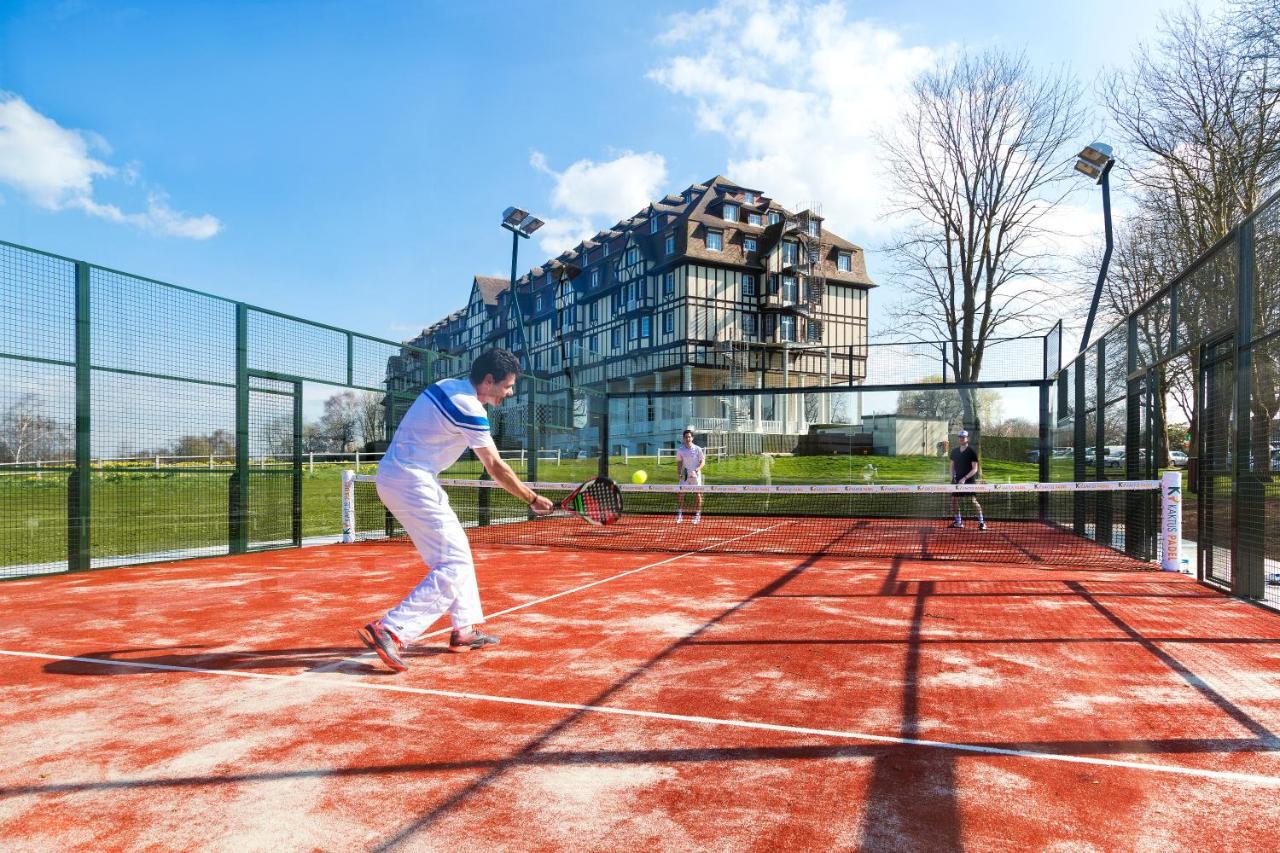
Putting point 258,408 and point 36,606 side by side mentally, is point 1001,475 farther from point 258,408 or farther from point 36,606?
point 36,606

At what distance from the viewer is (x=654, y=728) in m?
3.66

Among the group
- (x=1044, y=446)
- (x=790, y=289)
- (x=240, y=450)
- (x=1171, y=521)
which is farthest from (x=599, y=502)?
(x=790, y=289)

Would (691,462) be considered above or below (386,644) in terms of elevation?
above

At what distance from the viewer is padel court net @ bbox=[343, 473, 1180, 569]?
9984 mm

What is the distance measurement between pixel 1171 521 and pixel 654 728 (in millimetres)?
7757

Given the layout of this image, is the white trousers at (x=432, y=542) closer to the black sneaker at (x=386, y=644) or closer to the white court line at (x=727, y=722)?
the black sneaker at (x=386, y=644)

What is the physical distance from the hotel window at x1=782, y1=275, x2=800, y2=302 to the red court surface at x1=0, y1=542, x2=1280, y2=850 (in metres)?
37.8

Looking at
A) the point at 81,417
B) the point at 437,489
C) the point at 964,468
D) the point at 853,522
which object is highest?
the point at 81,417

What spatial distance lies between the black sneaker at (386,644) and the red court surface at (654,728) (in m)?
0.10

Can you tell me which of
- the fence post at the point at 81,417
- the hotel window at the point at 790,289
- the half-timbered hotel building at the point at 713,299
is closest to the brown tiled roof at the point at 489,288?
the half-timbered hotel building at the point at 713,299

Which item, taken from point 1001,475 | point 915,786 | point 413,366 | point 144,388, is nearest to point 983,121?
point 1001,475

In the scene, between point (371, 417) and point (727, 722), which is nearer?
point (727, 722)

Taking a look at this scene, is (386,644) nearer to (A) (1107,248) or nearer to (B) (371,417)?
(B) (371,417)

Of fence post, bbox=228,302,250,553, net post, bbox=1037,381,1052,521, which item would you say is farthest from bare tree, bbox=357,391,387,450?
net post, bbox=1037,381,1052,521
